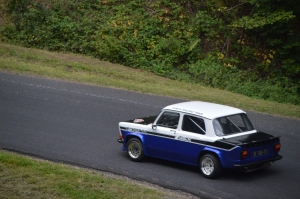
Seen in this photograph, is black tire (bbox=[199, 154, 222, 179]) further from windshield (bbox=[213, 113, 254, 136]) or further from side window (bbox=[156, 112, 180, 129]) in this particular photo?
side window (bbox=[156, 112, 180, 129])

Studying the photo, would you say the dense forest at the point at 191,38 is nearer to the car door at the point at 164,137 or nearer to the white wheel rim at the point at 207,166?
the car door at the point at 164,137

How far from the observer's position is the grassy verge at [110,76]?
63.6 feet

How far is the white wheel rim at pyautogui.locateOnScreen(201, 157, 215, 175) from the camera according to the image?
1112 cm

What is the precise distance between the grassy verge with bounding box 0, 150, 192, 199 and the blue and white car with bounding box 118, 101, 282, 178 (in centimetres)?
137

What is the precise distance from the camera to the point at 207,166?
1123 centimetres

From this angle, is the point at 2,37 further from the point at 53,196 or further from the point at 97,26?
the point at 53,196

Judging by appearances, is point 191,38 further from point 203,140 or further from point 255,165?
point 255,165

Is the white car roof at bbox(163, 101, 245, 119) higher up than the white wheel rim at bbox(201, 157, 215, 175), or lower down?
higher up

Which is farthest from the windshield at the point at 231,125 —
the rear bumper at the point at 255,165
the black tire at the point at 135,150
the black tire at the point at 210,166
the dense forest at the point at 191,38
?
the dense forest at the point at 191,38

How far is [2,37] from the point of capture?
27812 mm

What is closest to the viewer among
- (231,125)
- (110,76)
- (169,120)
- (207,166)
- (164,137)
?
(207,166)

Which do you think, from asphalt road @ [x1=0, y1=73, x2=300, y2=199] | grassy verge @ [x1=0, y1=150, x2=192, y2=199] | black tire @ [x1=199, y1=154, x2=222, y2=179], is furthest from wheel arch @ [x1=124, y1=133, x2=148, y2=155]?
black tire @ [x1=199, y1=154, x2=222, y2=179]

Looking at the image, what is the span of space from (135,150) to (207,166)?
199 cm

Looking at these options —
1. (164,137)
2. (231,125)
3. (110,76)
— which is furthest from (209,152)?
(110,76)
